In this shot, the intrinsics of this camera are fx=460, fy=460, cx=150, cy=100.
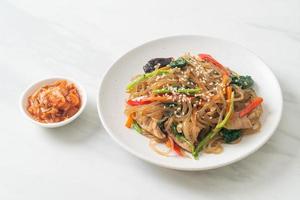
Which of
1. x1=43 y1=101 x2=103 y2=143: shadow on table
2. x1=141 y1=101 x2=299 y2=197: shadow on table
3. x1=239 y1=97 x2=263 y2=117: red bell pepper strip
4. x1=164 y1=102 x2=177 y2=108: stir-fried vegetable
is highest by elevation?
x1=239 y1=97 x2=263 y2=117: red bell pepper strip

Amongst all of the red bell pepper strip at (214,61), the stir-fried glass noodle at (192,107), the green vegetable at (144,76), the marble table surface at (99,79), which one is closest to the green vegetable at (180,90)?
the stir-fried glass noodle at (192,107)

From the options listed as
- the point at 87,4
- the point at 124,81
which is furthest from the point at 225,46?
the point at 87,4

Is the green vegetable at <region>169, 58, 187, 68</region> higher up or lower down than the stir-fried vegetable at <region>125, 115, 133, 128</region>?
higher up

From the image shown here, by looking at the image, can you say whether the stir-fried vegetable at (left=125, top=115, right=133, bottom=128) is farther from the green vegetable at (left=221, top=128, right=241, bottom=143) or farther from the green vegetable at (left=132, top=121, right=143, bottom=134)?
the green vegetable at (left=221, top=128, right=241, bottom=143)

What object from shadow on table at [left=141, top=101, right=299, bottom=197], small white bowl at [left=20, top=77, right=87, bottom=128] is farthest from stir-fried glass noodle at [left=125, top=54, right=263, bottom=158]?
small white bowl at [left=20, top=77, right=87, bottom=128]

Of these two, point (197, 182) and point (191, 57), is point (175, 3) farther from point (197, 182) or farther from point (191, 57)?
point (197, 182)
